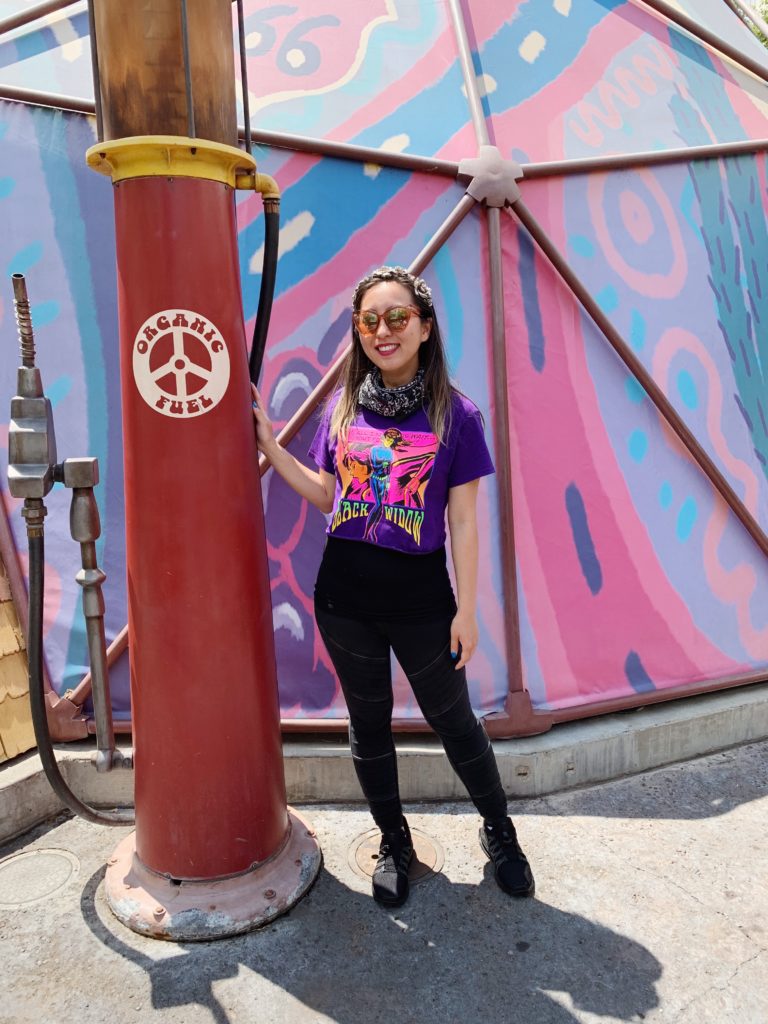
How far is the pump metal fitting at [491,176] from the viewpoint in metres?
3.85

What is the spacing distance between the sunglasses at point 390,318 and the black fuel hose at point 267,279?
0.43 m

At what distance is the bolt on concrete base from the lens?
114 inches

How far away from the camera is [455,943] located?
2896 millimetres

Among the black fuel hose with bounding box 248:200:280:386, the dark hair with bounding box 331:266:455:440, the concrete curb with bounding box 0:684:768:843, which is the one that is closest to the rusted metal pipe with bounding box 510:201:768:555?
the concrete curb with bounding box 0:684:768:843

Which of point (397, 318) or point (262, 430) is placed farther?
point (262, 430)

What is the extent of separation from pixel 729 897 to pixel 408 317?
8.15ft

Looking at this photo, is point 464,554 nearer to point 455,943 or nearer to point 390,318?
point 390,318

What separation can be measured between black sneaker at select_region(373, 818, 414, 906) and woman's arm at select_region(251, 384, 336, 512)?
1.31 metres

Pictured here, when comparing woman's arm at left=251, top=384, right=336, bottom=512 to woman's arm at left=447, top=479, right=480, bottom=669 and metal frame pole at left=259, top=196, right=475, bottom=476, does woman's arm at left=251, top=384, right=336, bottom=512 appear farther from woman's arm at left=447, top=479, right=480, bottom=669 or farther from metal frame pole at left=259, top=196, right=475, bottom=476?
metal frame pole at left=259, top=196, right=475, bottom=476

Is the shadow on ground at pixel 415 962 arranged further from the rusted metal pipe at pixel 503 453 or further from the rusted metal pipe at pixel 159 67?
the rusted metal pipe at pixel 159 67

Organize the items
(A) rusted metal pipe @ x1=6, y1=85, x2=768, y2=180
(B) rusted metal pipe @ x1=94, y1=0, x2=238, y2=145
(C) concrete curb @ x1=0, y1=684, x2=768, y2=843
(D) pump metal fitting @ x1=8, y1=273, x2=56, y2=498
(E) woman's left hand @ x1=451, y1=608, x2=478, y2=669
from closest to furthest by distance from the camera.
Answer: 1. (B) rusted metal pipe @ x1=94, y1=0, x2=238, y2=145
2. (D) pump metal fitting @ x1=8, y1=273, x2=56, y2=498
3. (E) woman's left hand @ x1=451, y1=608, x2=478, y2=669
4. (C) concrete curb @ x1=0, y1=684, x2=768, y2=843
5. (A) rusted metal pipe @ x1=6, y1=85, x2=768, y2=180

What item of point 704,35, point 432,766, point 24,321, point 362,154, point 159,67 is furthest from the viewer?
point 704,35

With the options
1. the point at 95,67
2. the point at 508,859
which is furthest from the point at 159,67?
the point at 508,859

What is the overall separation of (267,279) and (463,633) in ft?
4.77
